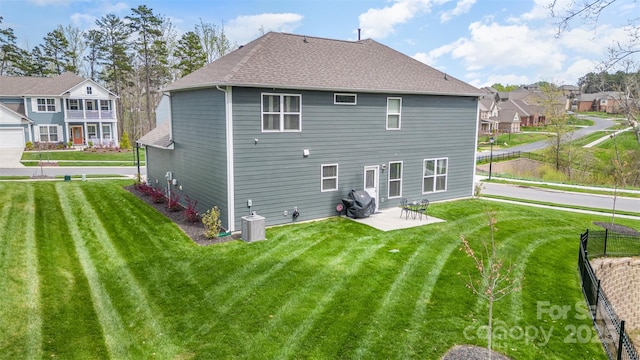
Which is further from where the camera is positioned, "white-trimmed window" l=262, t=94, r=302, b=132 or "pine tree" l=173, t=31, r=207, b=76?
"pine tree" l=173, t=31, r=207, b=76

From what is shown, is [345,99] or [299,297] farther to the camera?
[345,99]

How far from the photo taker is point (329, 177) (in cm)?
1495

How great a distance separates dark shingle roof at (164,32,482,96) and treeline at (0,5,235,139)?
29021mm

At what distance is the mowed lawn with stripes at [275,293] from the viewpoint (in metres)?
6.98

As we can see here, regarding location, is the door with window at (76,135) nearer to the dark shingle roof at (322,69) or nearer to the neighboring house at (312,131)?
the neighboring house at (312,131)

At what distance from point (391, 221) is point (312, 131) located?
431 centimetres

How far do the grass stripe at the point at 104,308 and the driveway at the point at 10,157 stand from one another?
64.8ft

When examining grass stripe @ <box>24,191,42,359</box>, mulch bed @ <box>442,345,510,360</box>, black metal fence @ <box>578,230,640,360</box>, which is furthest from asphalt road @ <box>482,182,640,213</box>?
grass stripe @ <box>24,191,42,359</box>

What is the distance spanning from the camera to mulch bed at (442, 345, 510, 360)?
21.9 feet

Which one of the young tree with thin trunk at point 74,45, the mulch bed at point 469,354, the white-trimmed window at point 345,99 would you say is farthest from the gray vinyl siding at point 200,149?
the young tree with thin trunk at point 74,45

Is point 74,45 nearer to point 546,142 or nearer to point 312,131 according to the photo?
point 312,131

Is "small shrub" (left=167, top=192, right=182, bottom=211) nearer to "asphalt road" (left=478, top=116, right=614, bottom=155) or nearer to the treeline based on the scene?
the treeline

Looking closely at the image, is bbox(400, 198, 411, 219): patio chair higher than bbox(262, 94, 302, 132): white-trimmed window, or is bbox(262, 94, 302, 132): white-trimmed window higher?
bbox(262, 94, 302, 132): white-trimmed window

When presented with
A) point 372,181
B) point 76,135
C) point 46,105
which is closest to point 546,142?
point 372,181
